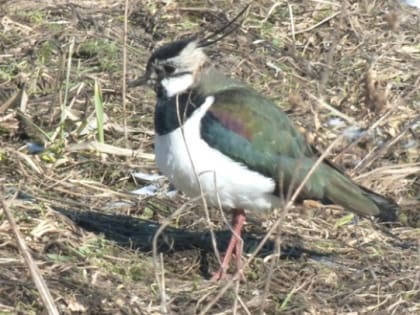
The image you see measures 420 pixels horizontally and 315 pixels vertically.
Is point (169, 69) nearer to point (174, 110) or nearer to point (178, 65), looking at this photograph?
point (178, 65)

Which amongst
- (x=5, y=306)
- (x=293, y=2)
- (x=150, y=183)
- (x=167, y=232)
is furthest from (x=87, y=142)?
(x=293, y=2)

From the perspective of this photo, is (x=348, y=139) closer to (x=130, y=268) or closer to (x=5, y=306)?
(x=130, y=268)

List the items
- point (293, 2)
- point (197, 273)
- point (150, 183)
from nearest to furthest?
point (197, 273), point (150, 183), point (293, 2)

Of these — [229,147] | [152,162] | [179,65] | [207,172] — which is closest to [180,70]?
[179,65]

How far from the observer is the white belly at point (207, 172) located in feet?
19.3

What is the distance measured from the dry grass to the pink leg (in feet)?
0.30

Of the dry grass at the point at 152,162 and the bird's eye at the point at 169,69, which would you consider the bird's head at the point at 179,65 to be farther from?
the dry grass at the point at 152,162

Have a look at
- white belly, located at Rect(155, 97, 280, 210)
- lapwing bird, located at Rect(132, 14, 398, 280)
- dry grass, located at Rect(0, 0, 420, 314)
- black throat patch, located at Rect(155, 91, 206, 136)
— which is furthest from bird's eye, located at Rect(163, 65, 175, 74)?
dry grass, located at Rect(0, 0, 420, 314)

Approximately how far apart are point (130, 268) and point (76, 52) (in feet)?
9.21

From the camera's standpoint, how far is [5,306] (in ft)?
17.6

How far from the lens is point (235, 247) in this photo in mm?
6297

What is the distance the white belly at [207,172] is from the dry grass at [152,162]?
389 millimetres

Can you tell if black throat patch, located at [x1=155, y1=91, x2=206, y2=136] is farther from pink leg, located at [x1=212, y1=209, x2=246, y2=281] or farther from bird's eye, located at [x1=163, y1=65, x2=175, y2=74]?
pink leg, located at [x1=212, y1=209, x2=246, y2=281]

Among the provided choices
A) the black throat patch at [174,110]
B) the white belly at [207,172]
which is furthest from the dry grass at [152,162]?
the black throat patch at [174,110]
